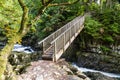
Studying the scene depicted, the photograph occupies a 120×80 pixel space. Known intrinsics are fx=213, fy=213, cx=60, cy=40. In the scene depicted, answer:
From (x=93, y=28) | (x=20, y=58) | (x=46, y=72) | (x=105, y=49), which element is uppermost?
(x=93, y=28)

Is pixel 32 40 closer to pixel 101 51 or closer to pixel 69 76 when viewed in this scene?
pixel 101 51

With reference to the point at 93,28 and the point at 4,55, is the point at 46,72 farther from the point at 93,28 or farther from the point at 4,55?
the point at 93,28

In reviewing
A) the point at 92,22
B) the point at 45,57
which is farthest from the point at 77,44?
the point at 45,57

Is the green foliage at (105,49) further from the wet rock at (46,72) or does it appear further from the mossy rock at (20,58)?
the wet rock at (46,72)

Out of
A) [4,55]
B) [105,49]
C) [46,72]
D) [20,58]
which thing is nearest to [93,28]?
[105,49]

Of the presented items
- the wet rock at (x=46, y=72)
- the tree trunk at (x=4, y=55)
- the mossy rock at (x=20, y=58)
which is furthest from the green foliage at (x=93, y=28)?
the tree trunk at (x=4, y=55)

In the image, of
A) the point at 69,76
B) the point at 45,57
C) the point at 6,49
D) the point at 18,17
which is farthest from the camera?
the point at 45,57

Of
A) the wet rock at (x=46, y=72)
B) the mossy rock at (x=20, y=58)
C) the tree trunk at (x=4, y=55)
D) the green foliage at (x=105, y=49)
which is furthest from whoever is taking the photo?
the green foliage at (x=105, y=49)

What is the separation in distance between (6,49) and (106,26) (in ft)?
52.3

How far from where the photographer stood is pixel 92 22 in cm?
2225

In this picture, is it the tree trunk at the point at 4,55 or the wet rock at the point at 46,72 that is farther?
the wet rock at the point at 46,72

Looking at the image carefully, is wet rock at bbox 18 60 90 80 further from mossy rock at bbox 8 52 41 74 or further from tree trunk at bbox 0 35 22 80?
mossy rock at bbox 8 52 41 74

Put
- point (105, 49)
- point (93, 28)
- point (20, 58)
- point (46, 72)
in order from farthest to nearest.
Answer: point (93, 28), point (20, 58), point (105, 49), point (46, 72)

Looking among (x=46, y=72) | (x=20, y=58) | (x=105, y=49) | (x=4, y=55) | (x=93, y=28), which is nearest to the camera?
(x=4, y=55)
